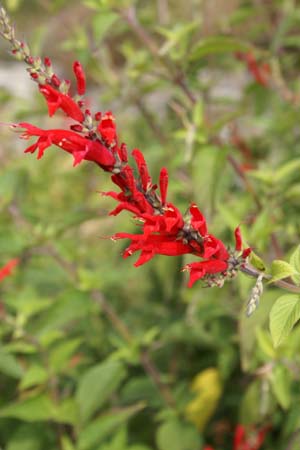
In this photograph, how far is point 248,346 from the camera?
5.42ft

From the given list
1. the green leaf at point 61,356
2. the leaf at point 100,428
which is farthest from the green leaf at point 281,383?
the green leaf at point 61,356

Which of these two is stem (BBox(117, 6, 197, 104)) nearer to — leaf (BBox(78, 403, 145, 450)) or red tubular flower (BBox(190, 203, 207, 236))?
leaf (BBox(78, 403, 145, 450))

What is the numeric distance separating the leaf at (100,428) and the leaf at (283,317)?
93 cm

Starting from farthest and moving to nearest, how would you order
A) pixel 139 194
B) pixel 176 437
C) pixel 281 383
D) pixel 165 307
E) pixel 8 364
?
pixel 165 307 < pixel 176 437 < pixel 8 364 < pixel 281 383 < pixel 139 194

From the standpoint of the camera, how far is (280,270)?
3.28ft

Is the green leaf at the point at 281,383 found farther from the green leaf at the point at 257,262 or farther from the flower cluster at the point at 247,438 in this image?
the green leaf at the point at 257,262

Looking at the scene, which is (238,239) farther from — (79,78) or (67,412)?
(67,412)

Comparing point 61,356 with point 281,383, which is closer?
point 281,383

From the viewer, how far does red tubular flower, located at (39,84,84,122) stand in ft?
3.13

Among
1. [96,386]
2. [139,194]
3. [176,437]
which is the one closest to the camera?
[139,194]

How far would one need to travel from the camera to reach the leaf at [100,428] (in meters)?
1.87

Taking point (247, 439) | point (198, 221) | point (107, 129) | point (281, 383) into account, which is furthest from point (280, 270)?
point (247, 439)

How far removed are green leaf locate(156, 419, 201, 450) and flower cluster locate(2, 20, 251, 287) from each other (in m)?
1.18

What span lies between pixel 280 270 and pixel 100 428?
3.49ft
